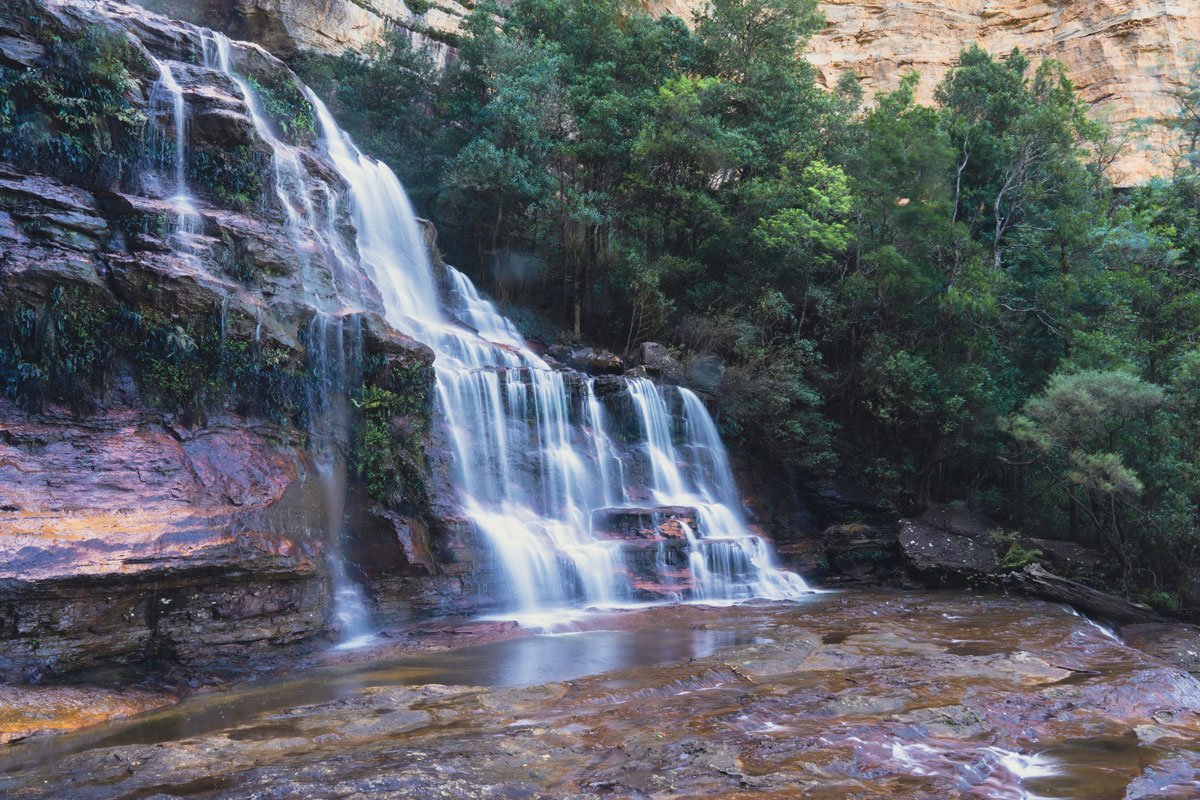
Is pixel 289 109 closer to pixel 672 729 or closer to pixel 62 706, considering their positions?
pixel 62 706

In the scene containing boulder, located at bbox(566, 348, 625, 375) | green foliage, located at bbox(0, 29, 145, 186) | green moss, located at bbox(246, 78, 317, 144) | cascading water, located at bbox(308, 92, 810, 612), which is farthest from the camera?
boulder, located at bbox(566, 348, 625, 375)

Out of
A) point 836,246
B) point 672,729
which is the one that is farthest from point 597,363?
point 672,729

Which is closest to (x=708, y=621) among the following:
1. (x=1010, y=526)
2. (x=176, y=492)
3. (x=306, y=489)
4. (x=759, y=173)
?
(x=306, y=489)

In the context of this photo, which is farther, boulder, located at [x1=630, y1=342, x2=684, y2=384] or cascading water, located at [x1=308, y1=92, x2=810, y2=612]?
boulder, located at [x1=630, y1=342, x2=684, y2=384]

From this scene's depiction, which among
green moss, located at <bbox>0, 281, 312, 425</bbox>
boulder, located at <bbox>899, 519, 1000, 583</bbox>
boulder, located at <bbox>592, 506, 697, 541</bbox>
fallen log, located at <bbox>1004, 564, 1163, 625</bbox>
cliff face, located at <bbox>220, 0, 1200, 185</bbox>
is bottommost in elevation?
fallen log, located at <bbox>1004, 564, 1163, 625</bbox>

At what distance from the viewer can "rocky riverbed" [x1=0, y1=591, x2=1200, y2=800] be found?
18.2 ft

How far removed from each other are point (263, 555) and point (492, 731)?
16.1 ft

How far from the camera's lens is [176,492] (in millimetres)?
9719

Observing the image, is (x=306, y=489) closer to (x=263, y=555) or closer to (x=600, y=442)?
(x=263, y=555)

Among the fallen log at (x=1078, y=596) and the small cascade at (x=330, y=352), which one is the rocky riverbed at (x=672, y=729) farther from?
the fallen log at (x=1078, y=596)

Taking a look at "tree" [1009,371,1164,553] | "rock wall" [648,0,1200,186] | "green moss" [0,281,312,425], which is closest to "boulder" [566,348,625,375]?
"green moss" [0,281,312,425]

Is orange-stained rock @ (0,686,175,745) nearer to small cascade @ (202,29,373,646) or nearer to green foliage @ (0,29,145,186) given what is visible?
small cascade @ (202,29,373,646)

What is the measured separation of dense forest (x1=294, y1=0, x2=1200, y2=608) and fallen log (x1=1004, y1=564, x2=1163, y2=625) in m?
1.02

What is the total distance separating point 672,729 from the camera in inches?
267
